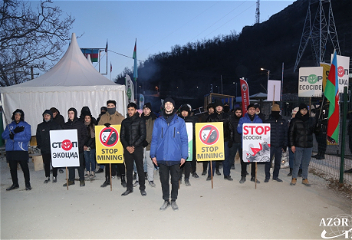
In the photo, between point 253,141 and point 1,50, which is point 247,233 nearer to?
point 253,141

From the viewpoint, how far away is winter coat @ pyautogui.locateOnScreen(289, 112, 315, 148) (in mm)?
6328

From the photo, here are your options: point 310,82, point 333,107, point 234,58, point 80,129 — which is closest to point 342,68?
point 310,82

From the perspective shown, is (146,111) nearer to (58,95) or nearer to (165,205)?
(165,205)

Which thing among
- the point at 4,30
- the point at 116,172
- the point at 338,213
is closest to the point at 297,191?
the point at 338,213

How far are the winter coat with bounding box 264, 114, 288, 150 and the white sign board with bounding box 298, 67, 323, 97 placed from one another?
410cm

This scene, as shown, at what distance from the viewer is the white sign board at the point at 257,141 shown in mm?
6383

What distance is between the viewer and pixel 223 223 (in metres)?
4.27

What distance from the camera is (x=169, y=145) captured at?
4883 millimetres

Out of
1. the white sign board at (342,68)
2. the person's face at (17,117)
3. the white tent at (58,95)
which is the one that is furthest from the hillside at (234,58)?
the person's face at (17,117)

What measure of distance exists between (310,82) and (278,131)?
4.51 meters

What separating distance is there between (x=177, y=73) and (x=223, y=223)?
320ft

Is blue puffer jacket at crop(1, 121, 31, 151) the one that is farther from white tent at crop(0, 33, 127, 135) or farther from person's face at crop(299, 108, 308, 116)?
person's face at crop(299, 108, 308, 116)

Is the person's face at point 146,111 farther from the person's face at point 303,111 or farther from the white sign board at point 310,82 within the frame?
the white sign board at point 310,82
